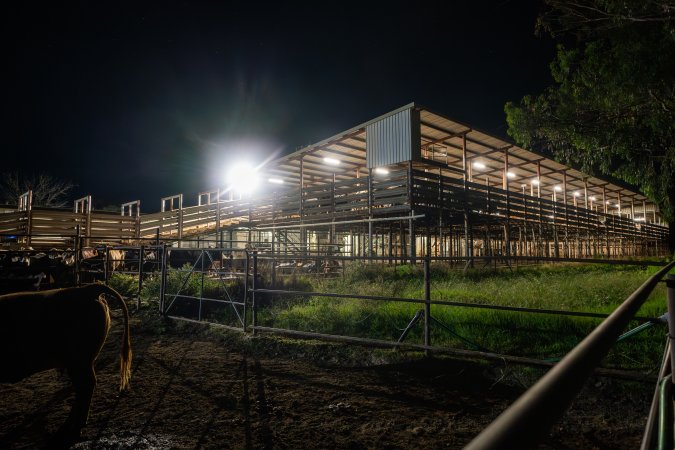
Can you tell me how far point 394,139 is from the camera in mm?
15438

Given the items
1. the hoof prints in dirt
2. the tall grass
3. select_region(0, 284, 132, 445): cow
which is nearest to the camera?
the hoof prints in dirt

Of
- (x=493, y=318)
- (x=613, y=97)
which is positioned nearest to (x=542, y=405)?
(x=493, y=318)

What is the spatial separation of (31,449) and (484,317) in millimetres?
6395

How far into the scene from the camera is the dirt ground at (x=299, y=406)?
362cm

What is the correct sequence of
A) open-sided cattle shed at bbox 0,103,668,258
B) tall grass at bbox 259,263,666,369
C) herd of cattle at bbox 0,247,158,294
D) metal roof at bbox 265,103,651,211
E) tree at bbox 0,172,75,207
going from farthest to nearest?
tree at bbox 0,172,75,207, metal roof at bbox 265,103,651,211, open-sided cattle shed at bbox 0,103,668,258, herd of cattle at bbox 0,247,158,294, tall grass at bbox 259,263,666,369

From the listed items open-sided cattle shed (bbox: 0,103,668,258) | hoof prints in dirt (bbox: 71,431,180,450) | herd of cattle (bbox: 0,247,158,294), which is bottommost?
hoof prints in dirt (bbox: 71,431,180,450)

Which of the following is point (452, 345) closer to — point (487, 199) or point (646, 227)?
point (487, 199)

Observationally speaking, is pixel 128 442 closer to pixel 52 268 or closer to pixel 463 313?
pixel 463 313

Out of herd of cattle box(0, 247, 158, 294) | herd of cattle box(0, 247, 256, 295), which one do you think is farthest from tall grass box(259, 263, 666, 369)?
herd of cattle box(0, 247, 158, 294)

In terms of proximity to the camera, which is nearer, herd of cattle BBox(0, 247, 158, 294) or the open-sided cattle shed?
herd of cattle BBox(0, 247, 158, 294)

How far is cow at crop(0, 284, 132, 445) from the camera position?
3824 mm

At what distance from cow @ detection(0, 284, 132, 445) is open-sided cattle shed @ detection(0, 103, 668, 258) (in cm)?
757

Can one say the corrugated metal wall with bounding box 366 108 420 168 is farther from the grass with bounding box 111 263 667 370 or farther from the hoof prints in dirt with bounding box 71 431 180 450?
the hoof prints in dirt with bounding box 71 431 180 450

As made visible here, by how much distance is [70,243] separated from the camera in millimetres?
18000
